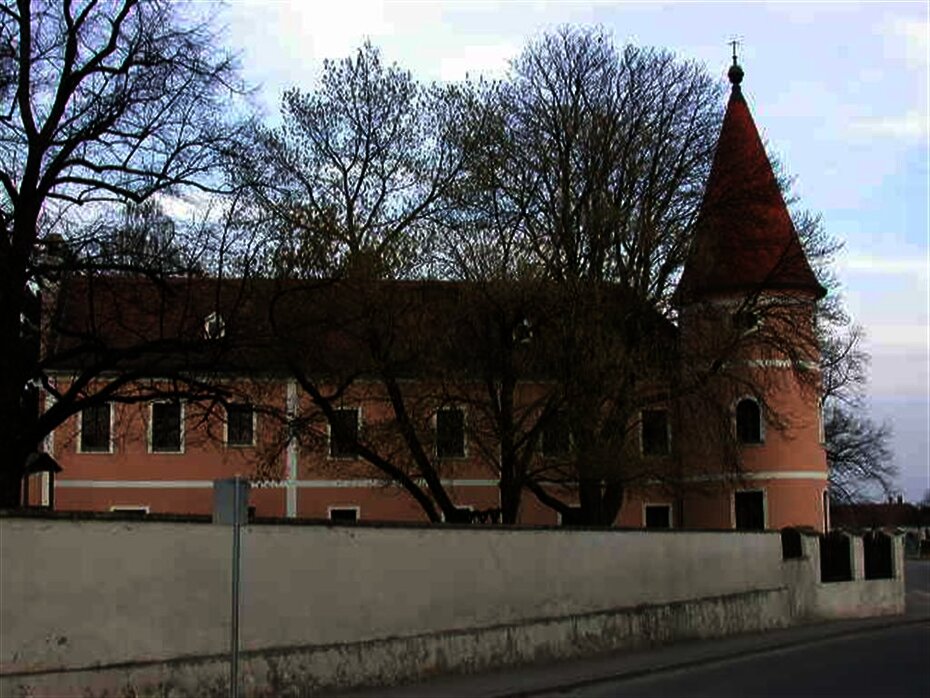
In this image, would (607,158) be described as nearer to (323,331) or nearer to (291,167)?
(291,167)

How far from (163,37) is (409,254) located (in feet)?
25.0

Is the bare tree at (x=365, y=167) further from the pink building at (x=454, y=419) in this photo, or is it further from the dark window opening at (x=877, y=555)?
the dark window opening at (x=877, y=555)

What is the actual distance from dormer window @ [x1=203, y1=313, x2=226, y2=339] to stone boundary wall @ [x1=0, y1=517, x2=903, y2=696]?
7099 mm

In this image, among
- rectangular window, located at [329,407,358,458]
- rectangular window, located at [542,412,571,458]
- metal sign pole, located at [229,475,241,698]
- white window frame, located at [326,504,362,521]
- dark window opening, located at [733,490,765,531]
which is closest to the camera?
metal sign pole, located at [229,475,241,698]

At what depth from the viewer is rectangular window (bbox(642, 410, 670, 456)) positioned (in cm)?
3291

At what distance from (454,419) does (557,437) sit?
2666 millimetres

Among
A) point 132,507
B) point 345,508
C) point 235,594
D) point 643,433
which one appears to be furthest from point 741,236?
point 235,594

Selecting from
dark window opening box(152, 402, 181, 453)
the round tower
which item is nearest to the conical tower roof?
the round tower

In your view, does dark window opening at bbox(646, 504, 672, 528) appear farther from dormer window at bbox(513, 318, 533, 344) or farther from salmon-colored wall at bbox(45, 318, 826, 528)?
dormer window at bbox(513, 318, 533, 344)

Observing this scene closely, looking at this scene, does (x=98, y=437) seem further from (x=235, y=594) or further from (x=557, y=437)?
(x=235, y=594)

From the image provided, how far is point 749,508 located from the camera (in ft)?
157

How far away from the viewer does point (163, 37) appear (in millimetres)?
22125

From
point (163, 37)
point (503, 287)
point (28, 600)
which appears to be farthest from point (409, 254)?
point (28, 600)

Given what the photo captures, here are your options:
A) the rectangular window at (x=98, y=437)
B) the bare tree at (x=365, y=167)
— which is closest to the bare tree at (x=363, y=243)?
the bare tree at (x=365, y=167)
